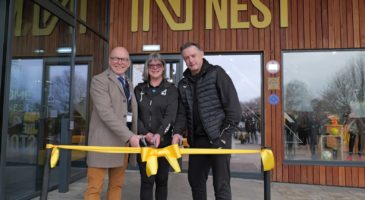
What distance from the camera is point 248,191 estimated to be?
4.55 metres

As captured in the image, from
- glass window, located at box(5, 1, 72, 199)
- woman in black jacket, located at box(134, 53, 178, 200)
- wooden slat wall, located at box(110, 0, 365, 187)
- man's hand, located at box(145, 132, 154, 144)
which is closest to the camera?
man's hand, located at box(145, 132, 154, 144)

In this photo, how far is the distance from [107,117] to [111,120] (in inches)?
1.6

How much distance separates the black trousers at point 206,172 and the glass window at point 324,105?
3118mm

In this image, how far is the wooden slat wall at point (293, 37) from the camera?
5.25 meters

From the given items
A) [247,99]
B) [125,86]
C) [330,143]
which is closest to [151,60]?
[125,86]

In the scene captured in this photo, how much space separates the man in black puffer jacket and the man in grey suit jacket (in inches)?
16.6

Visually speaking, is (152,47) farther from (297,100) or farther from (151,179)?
(151,179)

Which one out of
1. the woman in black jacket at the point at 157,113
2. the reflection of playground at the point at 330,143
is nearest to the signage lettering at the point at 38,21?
the woman in black jacket at the point at 157,113

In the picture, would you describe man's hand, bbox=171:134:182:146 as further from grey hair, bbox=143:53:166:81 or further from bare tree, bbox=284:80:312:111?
bare tree, bbox=284:80:312:111

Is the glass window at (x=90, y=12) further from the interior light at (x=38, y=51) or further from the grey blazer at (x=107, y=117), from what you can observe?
the grey blazer at (x=107, y=117)

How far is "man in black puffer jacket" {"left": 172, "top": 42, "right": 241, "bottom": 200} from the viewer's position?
2.49m

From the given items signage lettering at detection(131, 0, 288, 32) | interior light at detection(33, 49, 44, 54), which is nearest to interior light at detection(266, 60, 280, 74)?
signage lettering at detection(131, 0, 288, 32)

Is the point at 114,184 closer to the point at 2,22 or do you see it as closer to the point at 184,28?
the point at 2,22

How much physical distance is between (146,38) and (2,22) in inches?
111
